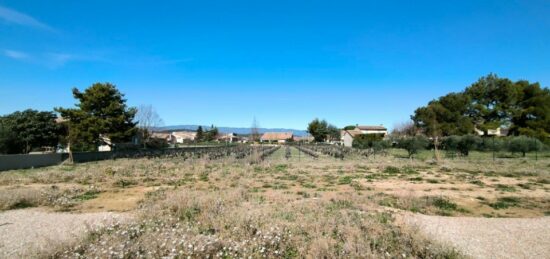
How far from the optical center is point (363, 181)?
47.2 ft

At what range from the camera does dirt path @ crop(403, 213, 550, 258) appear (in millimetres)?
5285

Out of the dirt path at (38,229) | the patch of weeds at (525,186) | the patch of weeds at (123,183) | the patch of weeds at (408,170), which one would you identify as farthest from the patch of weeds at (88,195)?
the patch of weeds at (525,186)

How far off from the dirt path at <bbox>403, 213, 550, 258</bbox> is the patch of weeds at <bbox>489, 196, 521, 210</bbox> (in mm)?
1542

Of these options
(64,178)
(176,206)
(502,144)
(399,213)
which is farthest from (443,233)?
(502,144)

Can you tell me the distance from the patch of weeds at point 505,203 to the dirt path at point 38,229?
10.3m

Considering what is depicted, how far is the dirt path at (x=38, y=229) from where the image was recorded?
16.9ft

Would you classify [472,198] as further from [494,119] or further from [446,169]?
[494,119]

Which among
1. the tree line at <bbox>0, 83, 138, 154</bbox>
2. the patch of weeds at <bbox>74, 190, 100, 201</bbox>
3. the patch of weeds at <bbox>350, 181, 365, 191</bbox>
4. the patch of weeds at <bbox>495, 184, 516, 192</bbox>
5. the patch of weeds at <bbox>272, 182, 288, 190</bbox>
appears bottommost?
the patch of weeds at <bbox>74, 190, 100, 201</bbox>

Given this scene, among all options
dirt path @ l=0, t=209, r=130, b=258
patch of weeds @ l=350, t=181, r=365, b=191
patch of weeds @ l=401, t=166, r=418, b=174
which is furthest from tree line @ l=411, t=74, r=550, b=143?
dirt path @ l=0, t=209, r=130, b=258

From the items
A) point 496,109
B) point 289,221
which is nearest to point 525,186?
point 289,221

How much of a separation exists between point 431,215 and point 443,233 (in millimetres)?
1738

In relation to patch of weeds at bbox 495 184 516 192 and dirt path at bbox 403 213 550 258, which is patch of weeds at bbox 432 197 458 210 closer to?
dirt path at bbox 403 213 550 258

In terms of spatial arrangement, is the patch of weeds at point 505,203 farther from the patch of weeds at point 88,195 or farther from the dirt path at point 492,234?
the patch of weeds at point 88,195

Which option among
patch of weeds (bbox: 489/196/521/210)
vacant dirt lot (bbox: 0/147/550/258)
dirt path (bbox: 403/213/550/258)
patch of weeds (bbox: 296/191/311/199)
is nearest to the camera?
vacant dirt lot (bbox: 0/147/550/258)
